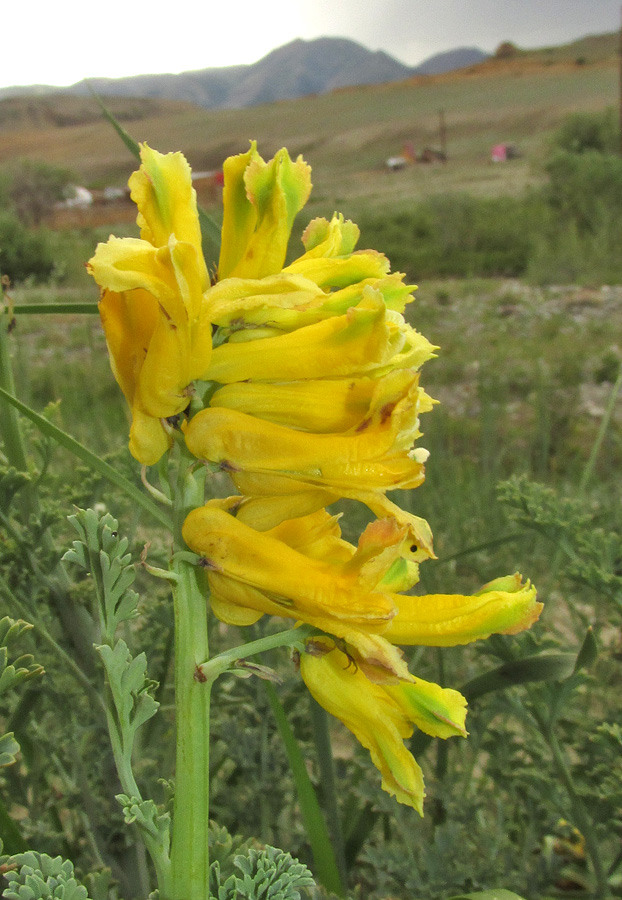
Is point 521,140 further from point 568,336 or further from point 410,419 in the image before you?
point 410,419

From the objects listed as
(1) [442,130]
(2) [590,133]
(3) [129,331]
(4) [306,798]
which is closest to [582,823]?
(4) [306,798]

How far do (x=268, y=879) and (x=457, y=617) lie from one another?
1.26 ft

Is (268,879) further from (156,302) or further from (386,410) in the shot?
(156,302)

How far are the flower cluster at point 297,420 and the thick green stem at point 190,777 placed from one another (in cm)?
10

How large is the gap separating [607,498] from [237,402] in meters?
2.57

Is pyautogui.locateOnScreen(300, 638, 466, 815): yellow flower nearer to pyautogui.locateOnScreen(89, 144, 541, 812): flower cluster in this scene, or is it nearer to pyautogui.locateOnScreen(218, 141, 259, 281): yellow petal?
pyautogui.locateOnScreen(89, 144, 541, 812): flower cluster

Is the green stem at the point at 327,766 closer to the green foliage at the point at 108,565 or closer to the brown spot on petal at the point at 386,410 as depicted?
the green foliage at the point at 108,565

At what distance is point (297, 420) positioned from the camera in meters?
0.83

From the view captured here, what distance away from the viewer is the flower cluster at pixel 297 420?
29.8 inches

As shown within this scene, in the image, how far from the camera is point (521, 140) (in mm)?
34531

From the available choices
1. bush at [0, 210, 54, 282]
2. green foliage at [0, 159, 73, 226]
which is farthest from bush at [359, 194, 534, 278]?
green foliage at [0, 159, 73, 226]

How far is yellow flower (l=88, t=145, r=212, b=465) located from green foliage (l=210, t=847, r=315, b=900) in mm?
498

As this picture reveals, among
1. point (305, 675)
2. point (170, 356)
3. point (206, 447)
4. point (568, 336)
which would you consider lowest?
point (568, 336)

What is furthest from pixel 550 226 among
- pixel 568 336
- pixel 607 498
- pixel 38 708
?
pixel 38 708
